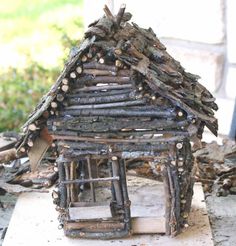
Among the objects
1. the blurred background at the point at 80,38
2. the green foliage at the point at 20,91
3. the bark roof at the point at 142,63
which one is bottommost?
the green foliage at the point at 20,91

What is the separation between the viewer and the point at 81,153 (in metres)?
2.09

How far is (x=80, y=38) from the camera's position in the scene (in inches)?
171

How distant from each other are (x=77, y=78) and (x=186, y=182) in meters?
0.41

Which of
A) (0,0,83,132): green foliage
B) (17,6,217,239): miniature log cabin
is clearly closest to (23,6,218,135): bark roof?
(17,6,217,239): miniature log cabin

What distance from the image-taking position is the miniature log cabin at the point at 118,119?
6.51ft

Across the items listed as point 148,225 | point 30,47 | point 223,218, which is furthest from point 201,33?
point 30,47

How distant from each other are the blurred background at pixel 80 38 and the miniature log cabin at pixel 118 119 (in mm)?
889

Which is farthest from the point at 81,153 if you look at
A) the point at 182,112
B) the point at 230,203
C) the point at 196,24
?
the point at 196,24

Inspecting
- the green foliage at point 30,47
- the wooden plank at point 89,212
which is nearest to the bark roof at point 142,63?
the wooden plank at point 89,212

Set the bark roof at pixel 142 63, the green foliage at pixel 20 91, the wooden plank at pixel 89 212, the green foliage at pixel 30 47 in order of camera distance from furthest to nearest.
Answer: the green foliage at pixel 30 47 < the green foliage at pixel 20 91 < the wooden plank at pixel 89 212 < the bark roof at pixel 142 63

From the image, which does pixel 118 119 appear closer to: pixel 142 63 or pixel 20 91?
pixel 142 63

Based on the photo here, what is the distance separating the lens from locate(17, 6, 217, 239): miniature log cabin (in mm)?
1985

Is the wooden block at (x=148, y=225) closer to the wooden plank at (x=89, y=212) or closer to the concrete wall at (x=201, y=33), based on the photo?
the wooden plank at (x=89, y=212)

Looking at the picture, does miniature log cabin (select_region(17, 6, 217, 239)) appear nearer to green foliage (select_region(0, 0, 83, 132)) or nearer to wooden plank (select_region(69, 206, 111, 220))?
wooden plank (select_region(69, 206, 111, 220))
